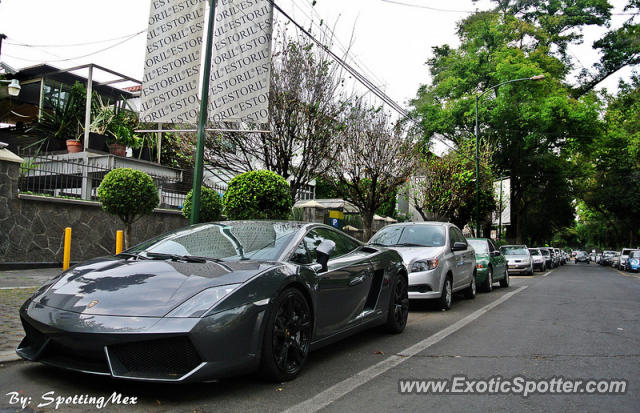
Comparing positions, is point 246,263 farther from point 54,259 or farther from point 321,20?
point 321,20

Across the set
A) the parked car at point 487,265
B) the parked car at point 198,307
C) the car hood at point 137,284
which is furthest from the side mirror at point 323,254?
the parked car at point 487,265

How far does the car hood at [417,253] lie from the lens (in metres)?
8.71

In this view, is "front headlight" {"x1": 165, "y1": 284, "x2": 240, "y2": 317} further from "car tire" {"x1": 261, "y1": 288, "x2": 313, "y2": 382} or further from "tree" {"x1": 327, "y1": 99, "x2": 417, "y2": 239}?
"tree" {"x1": 327, "y1": 99, "x2": 417, "y2": 239}

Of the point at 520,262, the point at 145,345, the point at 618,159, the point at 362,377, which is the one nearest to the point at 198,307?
the point at 145,345

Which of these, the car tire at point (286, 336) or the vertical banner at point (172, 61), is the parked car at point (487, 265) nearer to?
the vertical banner at point (172, 61)

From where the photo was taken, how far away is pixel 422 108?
112ft

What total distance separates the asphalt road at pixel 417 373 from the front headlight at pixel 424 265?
109cm

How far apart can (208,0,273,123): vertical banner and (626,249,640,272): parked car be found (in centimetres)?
3470

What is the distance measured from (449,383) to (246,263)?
1958 mm

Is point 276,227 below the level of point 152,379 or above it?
above

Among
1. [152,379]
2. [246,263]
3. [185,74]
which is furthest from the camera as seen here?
[185,74]

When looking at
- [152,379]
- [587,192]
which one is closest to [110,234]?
[152,379]

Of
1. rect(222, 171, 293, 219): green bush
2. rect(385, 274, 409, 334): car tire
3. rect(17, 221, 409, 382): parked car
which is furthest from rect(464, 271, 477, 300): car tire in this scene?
rect(17, 221, 409, 382): parked car

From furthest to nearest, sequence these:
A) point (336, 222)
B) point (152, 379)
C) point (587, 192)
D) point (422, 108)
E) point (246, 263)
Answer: point (587, 192) → point (422, 108) → point (336, 222) → point (246, 263) → point (152, 379)
